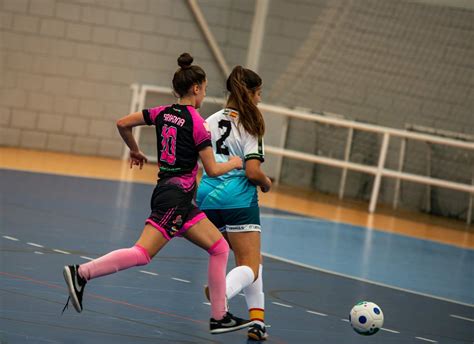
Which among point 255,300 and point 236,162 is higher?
point 236,162

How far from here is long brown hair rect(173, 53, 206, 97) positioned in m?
5.83

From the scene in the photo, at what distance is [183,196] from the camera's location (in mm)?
5816

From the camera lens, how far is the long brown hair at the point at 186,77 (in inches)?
230

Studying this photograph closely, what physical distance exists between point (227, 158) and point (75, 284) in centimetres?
118

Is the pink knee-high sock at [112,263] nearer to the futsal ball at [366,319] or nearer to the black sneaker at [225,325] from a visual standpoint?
the black sneaker at [225,325]

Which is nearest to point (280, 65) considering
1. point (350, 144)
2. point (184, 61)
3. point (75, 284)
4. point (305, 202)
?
point (350, 144)

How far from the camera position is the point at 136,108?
55.2 feet

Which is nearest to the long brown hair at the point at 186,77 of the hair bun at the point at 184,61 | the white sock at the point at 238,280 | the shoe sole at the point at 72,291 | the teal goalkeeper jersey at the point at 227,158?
Result: the hair bun at the point at 184,61

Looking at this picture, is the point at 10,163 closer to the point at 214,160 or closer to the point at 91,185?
the point at 91,185

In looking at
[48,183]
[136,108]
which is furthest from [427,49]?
[48,183]

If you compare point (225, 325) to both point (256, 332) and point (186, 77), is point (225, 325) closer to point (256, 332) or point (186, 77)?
point (256, 332)

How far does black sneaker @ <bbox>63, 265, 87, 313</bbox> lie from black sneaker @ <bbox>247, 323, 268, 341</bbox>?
3.44 feet

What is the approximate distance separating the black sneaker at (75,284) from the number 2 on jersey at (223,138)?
1114 mm

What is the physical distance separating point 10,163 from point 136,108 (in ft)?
10.5
